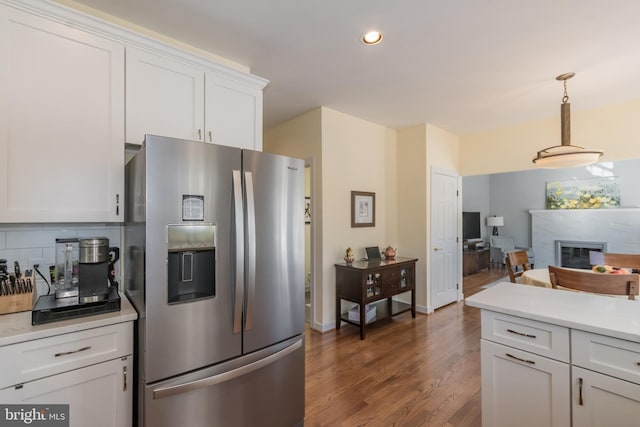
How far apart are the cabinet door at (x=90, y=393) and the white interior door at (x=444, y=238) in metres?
3.73

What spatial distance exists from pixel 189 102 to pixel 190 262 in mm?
1147

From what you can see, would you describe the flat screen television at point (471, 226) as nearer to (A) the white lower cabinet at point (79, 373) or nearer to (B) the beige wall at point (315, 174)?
(B) the beige wall at point (315, 174)

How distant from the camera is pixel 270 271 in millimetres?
1701

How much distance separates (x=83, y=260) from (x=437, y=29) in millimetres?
2637

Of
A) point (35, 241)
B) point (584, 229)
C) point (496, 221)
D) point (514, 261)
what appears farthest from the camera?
point (496, 221)

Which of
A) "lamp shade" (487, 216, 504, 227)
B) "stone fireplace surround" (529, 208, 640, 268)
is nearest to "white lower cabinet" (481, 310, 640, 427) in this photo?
"stone fireplace surround" (529, 208, 640, 268)

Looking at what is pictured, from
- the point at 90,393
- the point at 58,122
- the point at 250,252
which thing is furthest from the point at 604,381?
the point at 58,122

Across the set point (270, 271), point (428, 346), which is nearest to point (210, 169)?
point (270, 271)

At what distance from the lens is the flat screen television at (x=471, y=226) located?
7.42 m

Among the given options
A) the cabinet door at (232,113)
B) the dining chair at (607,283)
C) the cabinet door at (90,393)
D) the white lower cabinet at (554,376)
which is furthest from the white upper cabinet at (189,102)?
the dining chair at (607,283)

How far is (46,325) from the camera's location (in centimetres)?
132

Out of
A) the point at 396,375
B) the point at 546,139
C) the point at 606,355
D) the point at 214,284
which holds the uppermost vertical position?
the point at 546,139

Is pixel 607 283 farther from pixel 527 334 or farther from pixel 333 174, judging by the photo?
pixel 333 174

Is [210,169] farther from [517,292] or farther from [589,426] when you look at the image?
[589,426]
